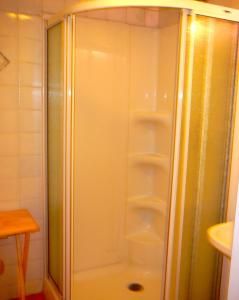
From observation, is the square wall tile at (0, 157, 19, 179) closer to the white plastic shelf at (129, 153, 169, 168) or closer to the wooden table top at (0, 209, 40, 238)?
the wooden table top at (0, 209, 40, 238)

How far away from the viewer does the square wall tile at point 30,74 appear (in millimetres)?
2125

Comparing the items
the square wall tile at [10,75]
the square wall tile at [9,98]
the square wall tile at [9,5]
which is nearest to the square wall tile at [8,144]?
the square wall tile at [9,98]

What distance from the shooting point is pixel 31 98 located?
218cm

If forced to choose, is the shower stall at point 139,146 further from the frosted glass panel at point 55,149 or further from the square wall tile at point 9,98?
the square wall tile at point 9,98

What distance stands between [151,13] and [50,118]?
1202 millimetres

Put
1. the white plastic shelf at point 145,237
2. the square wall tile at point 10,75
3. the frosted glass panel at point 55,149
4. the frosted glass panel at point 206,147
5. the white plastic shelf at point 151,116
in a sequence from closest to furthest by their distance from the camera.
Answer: the frosted glass panel at point 206,147
the frosted glass panel at point 55,149
the square wall tile at point 10,75
the white plastic shelf at point 151,116
the white plastic shelf at point 145,237

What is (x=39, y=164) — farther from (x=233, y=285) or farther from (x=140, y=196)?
(x=233, y=285)

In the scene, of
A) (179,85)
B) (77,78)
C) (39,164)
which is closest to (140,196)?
(39,164)

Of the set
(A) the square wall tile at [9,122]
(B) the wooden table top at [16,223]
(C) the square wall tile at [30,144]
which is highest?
(A) the square wall tile at [9,122]

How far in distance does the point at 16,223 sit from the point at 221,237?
1.24 m

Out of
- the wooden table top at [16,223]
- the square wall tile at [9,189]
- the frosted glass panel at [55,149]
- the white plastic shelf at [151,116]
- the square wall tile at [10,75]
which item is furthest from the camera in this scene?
the white plastic shelf at [151,116]

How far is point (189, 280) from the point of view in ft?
5.96

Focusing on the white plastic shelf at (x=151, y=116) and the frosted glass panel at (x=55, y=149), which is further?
the white plastic shelf at (x=151, y=116)

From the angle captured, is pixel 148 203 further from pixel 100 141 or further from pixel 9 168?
pixel 9 168
